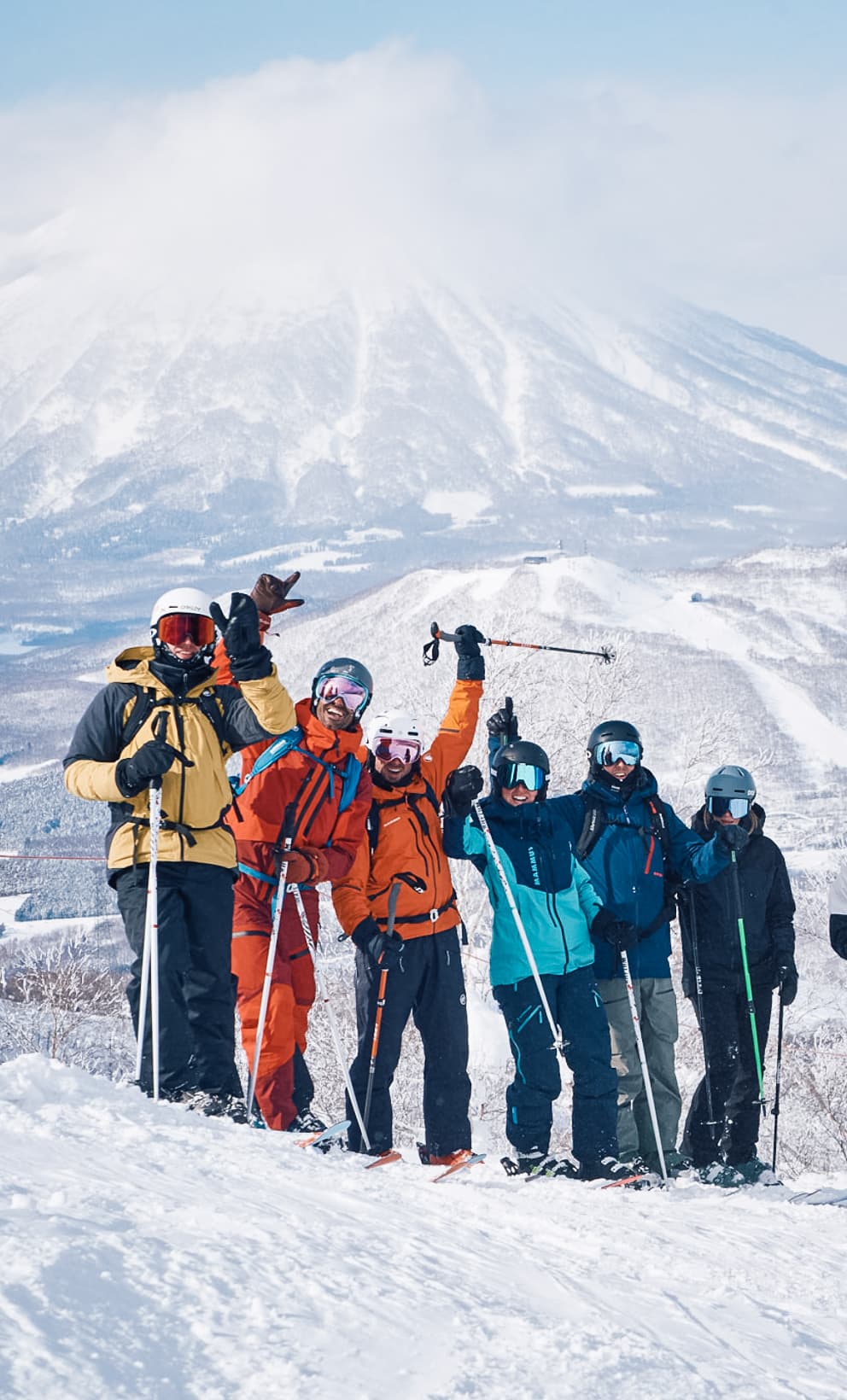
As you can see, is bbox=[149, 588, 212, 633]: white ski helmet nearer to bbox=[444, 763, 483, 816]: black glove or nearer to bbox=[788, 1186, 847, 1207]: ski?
bbox=[444, 763, 483, 816]: black glove

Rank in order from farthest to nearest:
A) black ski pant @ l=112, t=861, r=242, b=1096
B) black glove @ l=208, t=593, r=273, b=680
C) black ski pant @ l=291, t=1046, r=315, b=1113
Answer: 1. black ski pant @ l=291, t=1046, r=315, b=1113
2. black glove @ l=208, t=593, r=273, b=680
3. black ski pant @ l=112, t=861, r=242, b=1096

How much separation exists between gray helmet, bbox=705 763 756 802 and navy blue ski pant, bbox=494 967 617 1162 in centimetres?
144

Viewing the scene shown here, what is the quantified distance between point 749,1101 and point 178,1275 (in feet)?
16.3

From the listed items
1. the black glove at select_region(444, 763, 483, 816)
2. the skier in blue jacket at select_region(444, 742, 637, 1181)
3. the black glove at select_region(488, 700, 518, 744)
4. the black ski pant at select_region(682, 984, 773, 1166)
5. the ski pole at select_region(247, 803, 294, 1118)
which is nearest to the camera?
the ski pole at select_region(247, 803, 294, 1118)

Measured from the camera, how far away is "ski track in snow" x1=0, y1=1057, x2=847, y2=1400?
3.01m

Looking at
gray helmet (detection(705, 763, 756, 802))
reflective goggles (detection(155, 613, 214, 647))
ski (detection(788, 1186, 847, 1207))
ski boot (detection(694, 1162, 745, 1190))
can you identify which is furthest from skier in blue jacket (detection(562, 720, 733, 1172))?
reflective goggles (detection(155, 613, 214, 647))

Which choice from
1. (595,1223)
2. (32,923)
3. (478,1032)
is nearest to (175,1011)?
(595,1223)

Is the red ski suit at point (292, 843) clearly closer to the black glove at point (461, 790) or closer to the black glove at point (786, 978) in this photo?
the black glove at point (461, 790)

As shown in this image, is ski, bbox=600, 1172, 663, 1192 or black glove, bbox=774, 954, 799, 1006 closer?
ski, bbox=600, 1172, 663, 1192

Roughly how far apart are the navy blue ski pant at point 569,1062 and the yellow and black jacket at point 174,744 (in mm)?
1689

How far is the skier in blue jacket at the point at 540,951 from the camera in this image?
6.58 meters

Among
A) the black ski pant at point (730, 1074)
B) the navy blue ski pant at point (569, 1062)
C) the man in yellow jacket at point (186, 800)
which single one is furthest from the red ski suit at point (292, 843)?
the black ski pant at point (730, 1074)

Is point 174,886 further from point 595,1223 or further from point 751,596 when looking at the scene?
point 751,596

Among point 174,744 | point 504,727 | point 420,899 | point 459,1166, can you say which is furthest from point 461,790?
point 459,1166
